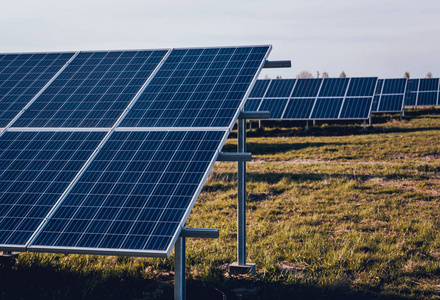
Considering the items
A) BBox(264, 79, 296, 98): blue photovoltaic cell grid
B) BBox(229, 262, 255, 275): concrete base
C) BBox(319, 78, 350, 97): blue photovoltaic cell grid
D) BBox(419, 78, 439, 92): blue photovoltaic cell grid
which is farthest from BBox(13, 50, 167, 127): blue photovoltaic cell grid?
BBox(419, 78, 439, 92): blue photovoltaic cell grid

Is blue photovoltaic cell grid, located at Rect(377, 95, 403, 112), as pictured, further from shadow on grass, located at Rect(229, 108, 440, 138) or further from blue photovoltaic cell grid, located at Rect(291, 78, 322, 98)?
shadow on grass, located at Rect(229, 108, 440, 138)

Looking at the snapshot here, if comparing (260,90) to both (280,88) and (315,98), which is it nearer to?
(280,88)

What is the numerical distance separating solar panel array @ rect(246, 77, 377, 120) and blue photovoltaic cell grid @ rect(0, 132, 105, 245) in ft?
75.7

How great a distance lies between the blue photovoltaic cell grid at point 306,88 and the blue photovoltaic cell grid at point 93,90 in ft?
78.5

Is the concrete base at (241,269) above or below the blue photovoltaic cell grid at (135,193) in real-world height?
below

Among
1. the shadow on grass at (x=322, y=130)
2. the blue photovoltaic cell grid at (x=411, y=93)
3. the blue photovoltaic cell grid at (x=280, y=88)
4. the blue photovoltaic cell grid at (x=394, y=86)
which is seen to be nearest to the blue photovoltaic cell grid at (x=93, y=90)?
the shadow on grass at (x=322, y=130)

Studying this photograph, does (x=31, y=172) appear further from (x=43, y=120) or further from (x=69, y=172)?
(x=43, y=120)

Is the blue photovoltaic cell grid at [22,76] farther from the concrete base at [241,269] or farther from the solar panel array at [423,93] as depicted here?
the solar panel array at [423,93]

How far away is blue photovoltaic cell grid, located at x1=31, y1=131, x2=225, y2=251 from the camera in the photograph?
233 inches

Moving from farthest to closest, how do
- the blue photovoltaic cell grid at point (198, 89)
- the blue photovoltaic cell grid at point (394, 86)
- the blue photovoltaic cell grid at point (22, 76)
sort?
the blue photovoltaic cell grid at point (394, 86) → the blue photovoltaic cell grid at point (22, 76) → the blue photovoltaic cell grid at point (198, 89)

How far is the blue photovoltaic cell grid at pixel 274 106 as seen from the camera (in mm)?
30958

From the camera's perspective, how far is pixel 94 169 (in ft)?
23.1

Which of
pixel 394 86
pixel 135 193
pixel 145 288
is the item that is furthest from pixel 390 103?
pixel 135 193

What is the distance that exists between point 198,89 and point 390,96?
36.3 m
